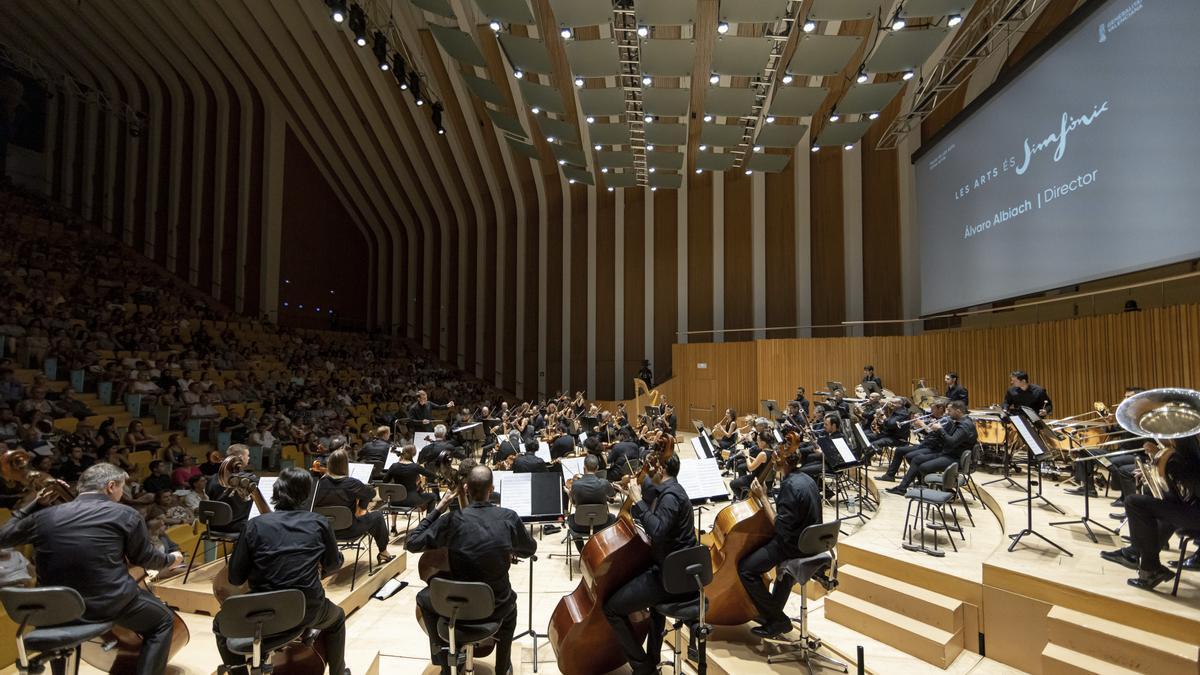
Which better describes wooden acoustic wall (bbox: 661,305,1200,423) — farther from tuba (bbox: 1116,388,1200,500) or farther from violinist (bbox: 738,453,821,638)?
violinist (bbox: 738,453,821,638)

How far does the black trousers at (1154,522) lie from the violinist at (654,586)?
10.6 ft

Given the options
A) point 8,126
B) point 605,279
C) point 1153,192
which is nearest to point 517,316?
point 605,279

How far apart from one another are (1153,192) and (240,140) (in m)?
23.1

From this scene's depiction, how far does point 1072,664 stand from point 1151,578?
37.1 inches

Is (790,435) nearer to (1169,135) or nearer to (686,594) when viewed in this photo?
(686,594)

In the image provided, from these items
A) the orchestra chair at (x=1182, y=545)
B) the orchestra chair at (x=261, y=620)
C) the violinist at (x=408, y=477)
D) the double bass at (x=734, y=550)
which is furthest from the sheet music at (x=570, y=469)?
the orchestra chair at (x=1182, y=545)

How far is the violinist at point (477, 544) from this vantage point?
3.61 meters

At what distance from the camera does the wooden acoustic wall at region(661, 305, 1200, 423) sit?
7566mm

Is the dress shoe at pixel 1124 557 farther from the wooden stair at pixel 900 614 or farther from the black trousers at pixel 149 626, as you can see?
the black trousers at pixel 149 626

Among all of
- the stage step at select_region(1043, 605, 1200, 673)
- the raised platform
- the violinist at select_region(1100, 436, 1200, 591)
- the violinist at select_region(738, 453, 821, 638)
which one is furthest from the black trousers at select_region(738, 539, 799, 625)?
the raised platform

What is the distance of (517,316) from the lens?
23.0 metres

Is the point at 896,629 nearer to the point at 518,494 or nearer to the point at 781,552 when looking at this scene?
the point at 781,552

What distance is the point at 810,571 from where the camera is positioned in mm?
4137

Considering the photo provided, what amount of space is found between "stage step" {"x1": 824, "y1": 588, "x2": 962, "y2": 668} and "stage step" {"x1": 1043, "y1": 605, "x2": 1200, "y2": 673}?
2.06 feet
